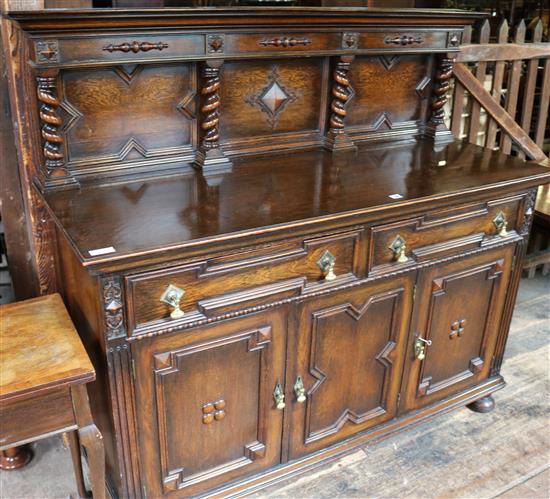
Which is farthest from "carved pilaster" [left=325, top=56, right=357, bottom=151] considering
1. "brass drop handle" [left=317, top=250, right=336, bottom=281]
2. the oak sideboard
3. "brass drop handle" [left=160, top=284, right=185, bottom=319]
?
"brass drop handle" [left=160, top=284, right=185, bottom=319]

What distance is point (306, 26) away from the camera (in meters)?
1.94

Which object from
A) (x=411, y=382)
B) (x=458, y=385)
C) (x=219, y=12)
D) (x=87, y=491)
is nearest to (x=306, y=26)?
(x=219, y=12)

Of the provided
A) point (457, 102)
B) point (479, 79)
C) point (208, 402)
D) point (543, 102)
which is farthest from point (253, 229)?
point (543, 102)

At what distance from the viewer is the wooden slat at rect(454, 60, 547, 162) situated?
2724 millimetres

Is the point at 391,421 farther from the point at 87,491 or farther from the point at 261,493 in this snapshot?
the point at 87,491

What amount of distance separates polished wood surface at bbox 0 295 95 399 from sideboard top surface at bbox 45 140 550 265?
11.1 inches

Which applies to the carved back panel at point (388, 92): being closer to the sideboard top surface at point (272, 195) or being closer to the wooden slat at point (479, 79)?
the sideboard top surface at point (272, 195)

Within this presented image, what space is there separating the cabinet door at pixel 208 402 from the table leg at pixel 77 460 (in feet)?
0.89

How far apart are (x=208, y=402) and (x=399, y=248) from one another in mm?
721

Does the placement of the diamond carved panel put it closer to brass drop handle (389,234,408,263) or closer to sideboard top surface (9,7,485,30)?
sideboard top surface (9,7,485,30)

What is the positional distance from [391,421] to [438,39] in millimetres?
1398

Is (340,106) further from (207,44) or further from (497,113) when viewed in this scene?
(497,113)

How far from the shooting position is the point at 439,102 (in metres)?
2.39

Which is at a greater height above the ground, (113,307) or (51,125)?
(51,125)
